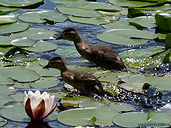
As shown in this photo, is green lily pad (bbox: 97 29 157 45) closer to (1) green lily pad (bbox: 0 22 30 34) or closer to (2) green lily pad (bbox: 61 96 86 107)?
(1) green lily pad (bbox: 0 22 30 34)

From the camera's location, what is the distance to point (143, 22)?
873 cm

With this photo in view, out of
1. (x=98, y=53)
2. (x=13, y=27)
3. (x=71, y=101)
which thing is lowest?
(x=71, y=101)

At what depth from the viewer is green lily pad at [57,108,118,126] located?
495 centimetres

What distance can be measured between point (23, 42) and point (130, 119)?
2.98 metres

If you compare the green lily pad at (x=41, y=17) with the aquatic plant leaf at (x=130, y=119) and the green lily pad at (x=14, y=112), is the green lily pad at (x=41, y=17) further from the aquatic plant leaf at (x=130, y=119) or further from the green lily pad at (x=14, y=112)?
the aquatic plant leaf at (x=130, y=119)

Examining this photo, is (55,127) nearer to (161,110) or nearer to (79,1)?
(161,110)

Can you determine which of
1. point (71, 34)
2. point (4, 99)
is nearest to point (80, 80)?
point (4, 99)

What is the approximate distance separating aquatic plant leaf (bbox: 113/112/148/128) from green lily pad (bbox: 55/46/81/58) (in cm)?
238

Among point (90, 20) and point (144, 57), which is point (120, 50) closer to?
point (144, 57)

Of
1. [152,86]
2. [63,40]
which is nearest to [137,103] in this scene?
[152,86]

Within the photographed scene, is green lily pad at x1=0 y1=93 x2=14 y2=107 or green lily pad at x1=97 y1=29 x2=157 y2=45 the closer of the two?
green lily pad at x1=0 y1=93 x2=14 y2=107

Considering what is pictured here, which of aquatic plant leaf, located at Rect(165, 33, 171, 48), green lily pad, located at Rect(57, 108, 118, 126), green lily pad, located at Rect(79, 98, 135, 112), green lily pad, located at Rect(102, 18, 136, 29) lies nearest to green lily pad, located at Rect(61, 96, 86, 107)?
green lily pad, located at Rect(79, 98, 135, 112)

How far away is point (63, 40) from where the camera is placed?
8.08m

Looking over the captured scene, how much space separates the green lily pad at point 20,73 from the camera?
20.0 ft
